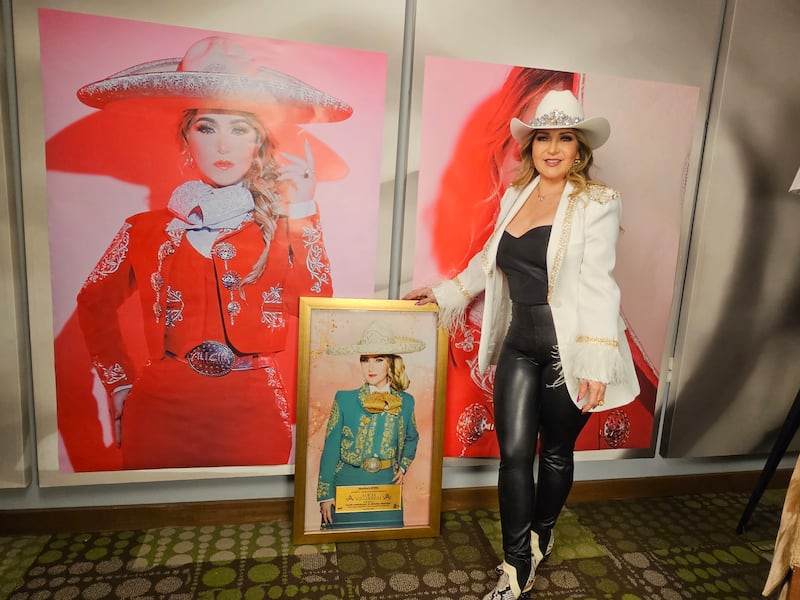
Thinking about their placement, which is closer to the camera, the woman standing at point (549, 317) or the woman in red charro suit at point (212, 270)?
the woman standing at point (549, 317)

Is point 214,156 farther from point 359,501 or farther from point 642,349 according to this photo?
point 642,349

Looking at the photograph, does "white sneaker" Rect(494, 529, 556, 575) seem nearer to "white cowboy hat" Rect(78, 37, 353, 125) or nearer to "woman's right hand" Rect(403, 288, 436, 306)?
"woman's right hand" Rect(403, 288, 436, 306)

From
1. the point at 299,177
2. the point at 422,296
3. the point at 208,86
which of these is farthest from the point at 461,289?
the point at 208,86

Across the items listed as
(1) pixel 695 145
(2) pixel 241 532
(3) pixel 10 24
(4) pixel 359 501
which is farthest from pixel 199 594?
(1) pixel 695 145

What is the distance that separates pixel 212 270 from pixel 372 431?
83 centimetres

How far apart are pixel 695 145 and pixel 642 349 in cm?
86

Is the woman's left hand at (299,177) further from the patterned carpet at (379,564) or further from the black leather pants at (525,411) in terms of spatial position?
the patterned carpet at (379,564)

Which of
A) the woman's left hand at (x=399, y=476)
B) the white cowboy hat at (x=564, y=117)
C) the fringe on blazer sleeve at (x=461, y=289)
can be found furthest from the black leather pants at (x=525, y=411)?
the white cowboy hat at (x=564, y=117)

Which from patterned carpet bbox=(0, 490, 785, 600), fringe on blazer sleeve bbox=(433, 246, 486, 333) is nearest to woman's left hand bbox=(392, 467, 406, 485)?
patterned carpet bbox=(0, 490, 785, 600)

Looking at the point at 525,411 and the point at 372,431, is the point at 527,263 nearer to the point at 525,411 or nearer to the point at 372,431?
the point at 525,411

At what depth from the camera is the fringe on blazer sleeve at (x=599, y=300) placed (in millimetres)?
1495

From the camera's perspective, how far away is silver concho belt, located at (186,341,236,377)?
1867mm

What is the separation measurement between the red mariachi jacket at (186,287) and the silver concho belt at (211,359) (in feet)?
0.08

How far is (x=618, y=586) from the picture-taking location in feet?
5.96
